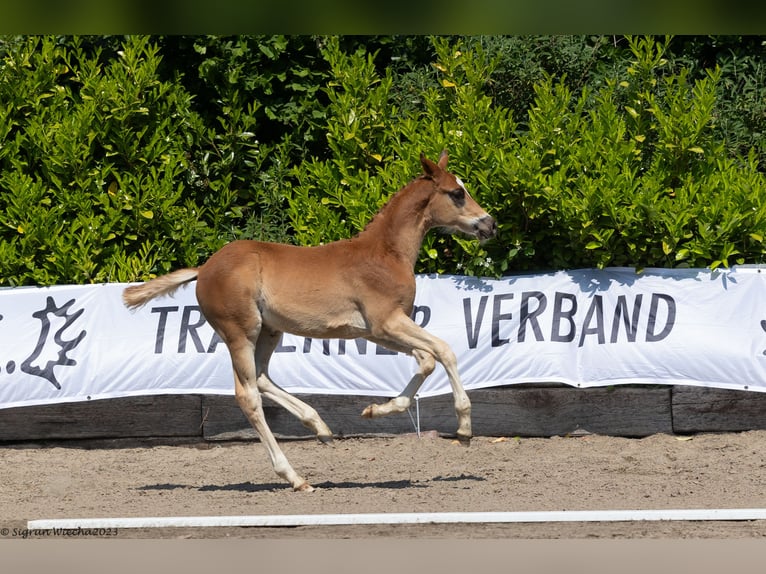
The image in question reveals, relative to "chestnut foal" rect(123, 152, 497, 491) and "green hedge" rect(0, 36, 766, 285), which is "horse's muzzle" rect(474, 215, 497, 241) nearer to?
"chestnut foal" rect(123, 152, 497, 491)

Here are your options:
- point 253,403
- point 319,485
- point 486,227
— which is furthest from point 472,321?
point 253,403

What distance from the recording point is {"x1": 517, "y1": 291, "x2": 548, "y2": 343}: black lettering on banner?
968 centimetres

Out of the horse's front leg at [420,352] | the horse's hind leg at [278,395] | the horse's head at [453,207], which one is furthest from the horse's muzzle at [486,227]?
the horse's hind leg at [278,395]

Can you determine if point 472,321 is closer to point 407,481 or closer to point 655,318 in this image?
point 655,318

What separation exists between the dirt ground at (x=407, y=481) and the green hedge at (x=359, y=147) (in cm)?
175

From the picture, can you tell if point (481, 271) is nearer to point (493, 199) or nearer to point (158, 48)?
point (493, 199)

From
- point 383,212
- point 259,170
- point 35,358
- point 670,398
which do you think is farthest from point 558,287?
point 35,358

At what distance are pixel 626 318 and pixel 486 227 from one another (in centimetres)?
236

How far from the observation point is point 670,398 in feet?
30.8

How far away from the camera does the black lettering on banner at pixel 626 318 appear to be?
375 inches

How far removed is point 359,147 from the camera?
10.9 metres

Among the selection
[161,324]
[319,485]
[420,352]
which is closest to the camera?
[420,352]

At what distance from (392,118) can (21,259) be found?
416cm

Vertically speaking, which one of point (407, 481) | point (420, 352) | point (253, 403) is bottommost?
point (407, 481)
